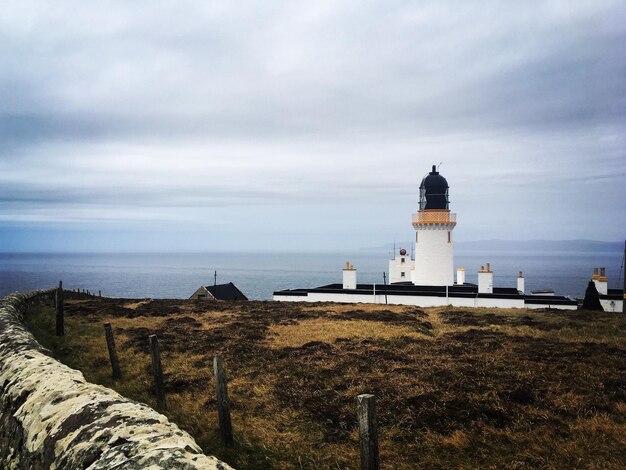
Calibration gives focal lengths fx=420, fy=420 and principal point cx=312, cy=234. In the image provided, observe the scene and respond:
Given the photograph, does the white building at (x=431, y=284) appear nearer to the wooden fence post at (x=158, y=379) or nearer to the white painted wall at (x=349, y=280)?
the white painted wall at (x=349, y=280)

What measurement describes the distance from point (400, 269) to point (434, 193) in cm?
1217

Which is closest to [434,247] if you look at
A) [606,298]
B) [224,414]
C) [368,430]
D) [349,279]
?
[349,279]

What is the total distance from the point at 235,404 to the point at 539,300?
116 feet

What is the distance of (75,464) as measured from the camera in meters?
4.58

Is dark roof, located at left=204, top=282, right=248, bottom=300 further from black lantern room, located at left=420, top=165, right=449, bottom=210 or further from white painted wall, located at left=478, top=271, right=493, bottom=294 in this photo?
white painted wall, located at left=478, top=271, right=493, bottom=294

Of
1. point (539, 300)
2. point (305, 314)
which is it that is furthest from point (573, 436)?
point (539, 300)

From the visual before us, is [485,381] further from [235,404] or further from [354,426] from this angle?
[235,404]

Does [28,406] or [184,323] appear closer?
[28,406]

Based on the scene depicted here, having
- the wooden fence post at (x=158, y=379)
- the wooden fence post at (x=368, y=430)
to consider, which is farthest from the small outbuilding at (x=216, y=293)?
the wooden fence post at (x=368, y=430)

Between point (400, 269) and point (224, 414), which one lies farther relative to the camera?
point (400, 269)

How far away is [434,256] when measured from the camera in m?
49.6

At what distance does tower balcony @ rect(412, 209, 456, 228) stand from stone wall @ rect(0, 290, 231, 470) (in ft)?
151

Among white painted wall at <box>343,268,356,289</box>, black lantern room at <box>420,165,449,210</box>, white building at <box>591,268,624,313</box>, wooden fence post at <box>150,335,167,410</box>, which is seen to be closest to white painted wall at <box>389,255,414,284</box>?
black lantern room at <box>420,165,449,210</box>

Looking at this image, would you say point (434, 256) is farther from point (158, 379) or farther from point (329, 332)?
point (158, 379)
